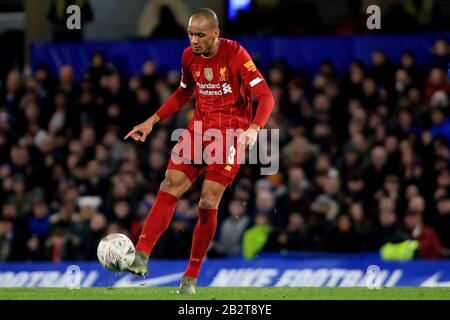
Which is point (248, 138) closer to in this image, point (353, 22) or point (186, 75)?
point (186, 75)

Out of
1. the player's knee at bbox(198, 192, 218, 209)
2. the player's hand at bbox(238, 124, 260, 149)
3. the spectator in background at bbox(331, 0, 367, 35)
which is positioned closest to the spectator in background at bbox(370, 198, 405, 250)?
the spectator in background at bbox(331, 0, 367, 35)

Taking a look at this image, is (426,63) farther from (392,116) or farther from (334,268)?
(334,268)

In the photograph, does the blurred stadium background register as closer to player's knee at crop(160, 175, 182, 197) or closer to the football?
player's knee at crop(160, 175, 182, 197)

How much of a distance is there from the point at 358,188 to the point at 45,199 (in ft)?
15.6

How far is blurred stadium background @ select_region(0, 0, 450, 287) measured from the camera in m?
14.4

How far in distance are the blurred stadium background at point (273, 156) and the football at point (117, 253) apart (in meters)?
4.26

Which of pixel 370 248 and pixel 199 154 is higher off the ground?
pixel 199 154

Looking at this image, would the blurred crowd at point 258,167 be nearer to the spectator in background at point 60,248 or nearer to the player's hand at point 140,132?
the spectator in background at point 60,248

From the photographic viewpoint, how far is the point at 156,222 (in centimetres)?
986

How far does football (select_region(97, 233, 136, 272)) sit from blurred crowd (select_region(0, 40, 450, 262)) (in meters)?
5.23

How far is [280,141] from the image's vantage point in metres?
16.6

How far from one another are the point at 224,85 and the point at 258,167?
667 cm
